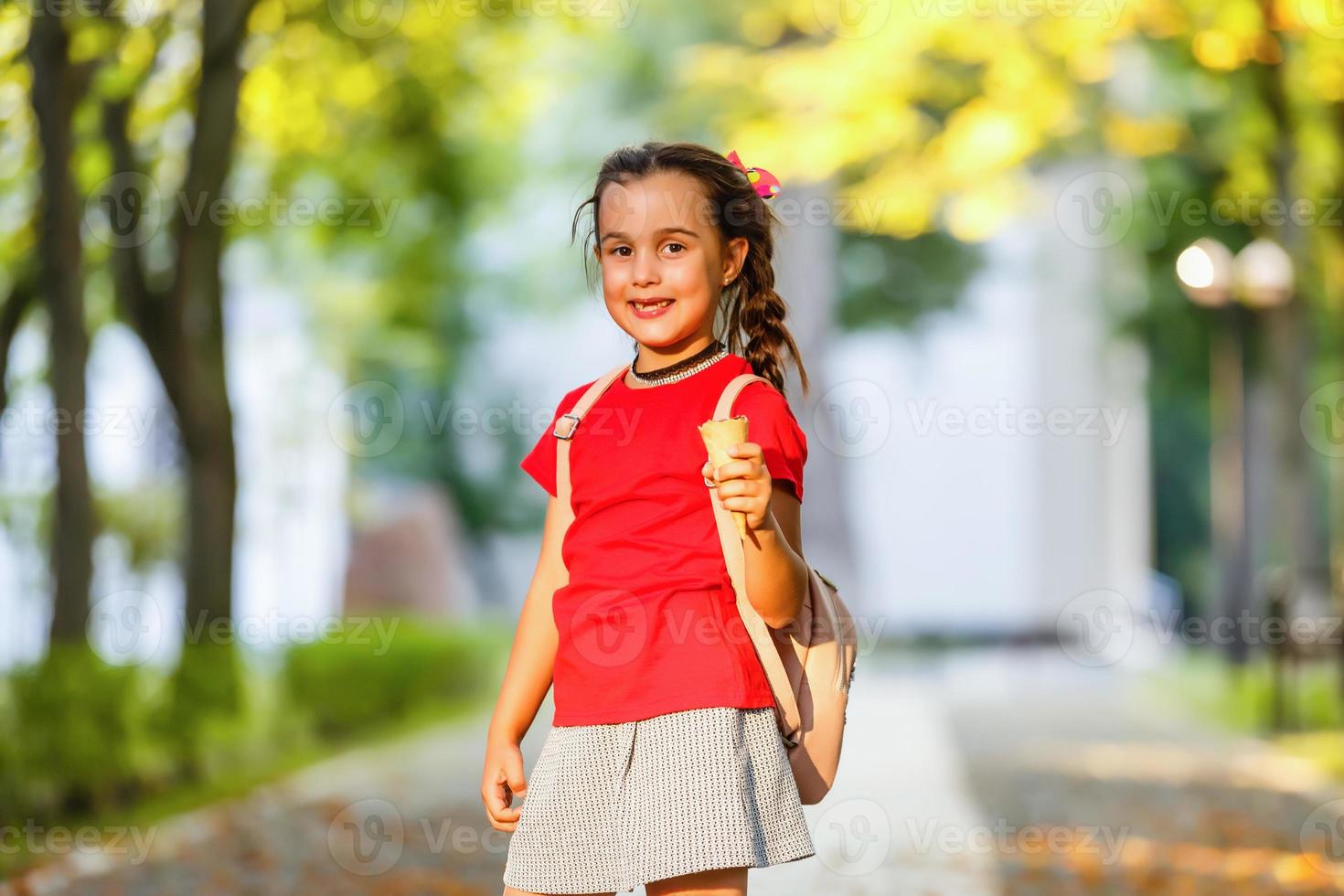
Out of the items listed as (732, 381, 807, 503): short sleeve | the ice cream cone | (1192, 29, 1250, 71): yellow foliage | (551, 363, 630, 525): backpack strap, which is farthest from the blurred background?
the ice cream cone

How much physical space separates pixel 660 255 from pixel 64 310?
7.18m

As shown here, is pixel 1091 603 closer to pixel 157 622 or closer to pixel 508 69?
pixel 508 69

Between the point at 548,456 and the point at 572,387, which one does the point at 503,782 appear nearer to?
the point at 548,456

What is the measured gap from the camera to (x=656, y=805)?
2676 millimetres

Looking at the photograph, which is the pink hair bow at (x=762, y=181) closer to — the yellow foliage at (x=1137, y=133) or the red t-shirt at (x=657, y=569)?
the red t-shirt at (x=657, y=569)

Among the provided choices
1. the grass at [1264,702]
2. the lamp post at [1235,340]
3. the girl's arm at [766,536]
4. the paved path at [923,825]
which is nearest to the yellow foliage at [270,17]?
the paved path at [923,825]

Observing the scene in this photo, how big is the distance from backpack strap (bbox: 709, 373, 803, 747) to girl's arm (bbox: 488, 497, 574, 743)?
343mm

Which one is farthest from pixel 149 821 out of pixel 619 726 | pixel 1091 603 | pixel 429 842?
pixel 1091 603

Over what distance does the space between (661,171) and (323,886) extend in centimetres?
519

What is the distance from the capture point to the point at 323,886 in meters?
7.25

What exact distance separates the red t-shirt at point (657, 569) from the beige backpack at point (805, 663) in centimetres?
3

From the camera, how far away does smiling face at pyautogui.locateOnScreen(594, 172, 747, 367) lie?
283 cm

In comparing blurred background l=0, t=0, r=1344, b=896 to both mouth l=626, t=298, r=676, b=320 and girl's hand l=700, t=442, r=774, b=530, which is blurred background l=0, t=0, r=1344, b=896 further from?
girl's hand l=700, t=442, r=774, b=530

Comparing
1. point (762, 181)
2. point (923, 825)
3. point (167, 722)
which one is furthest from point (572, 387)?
point (762, 181)
